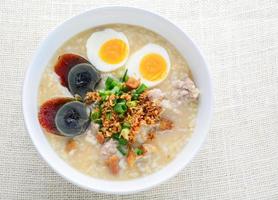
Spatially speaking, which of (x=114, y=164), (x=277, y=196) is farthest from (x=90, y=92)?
(x=277, y=196)

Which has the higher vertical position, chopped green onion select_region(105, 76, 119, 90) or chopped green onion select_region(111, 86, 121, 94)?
chopped green onion select_region(105, 76, 119, 90)

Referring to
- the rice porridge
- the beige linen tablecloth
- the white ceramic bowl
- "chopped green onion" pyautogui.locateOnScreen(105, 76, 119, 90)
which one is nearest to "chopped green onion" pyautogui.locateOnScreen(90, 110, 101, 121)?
the rice porridge

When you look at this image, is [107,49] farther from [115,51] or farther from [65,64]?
[65,64]

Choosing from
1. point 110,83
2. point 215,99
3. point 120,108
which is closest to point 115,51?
point 110,83

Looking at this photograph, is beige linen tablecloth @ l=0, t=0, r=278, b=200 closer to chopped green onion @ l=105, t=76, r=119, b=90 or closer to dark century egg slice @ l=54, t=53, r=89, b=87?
dark century egg slice @ l=54, t=53, r=89, b=87

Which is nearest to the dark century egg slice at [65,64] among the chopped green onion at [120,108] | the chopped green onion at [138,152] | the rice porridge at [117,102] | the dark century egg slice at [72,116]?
the rice porridge at [117,102]

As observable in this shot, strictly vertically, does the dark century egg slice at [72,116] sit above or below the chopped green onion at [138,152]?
above

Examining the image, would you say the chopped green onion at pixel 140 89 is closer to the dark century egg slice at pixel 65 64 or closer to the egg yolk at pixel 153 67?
the egg yolk at pixel 153 67
